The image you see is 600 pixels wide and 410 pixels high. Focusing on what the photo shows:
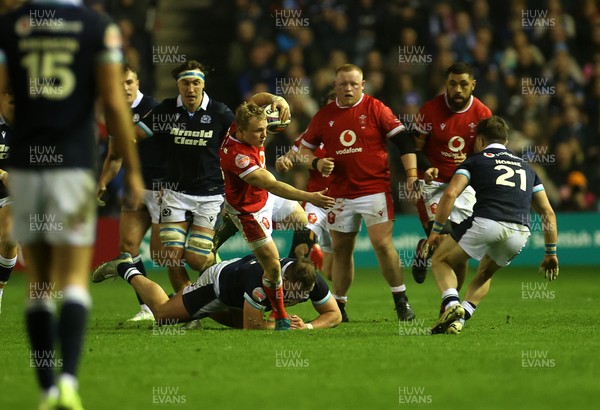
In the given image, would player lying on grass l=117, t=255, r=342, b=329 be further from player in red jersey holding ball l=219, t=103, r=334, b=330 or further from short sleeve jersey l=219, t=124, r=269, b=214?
short sleeve jersey l=219, t=124, r=269, b=214

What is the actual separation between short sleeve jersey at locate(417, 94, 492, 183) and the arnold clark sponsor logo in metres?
2.12

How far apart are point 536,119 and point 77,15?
14645 millimetres

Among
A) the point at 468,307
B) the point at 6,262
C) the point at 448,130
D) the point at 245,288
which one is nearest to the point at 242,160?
the point at 245,288

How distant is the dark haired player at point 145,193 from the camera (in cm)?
1111

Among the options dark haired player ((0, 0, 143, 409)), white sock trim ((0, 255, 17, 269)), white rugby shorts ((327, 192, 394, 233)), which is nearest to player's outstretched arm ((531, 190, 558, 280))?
white rugby shorts ((327, 192, 394, 233))

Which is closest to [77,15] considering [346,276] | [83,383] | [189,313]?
[83,383]

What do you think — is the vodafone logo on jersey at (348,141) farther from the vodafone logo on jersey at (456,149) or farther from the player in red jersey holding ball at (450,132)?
the vodafone logo on jersey at (456,149)

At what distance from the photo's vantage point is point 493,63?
1986cm

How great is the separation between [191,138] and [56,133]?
17.7ft

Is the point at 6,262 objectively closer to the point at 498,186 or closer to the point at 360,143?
the point at 360,143

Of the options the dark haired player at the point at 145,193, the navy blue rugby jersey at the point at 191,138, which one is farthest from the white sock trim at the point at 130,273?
the navy blue rugby jersey at the point at 191,138

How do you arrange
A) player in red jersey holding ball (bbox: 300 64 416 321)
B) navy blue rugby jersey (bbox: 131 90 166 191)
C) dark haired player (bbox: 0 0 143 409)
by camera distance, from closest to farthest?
1. dark haired player (bbox: 0 0 143 409)
2. player in red jersey holding ball (bbox: 300 64 416 321)
3. navy blue rugby jersey (bbox: 131 90 166 191)

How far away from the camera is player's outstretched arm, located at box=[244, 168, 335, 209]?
8812 mm

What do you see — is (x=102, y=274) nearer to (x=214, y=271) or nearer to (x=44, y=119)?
(x=214, y=271)
